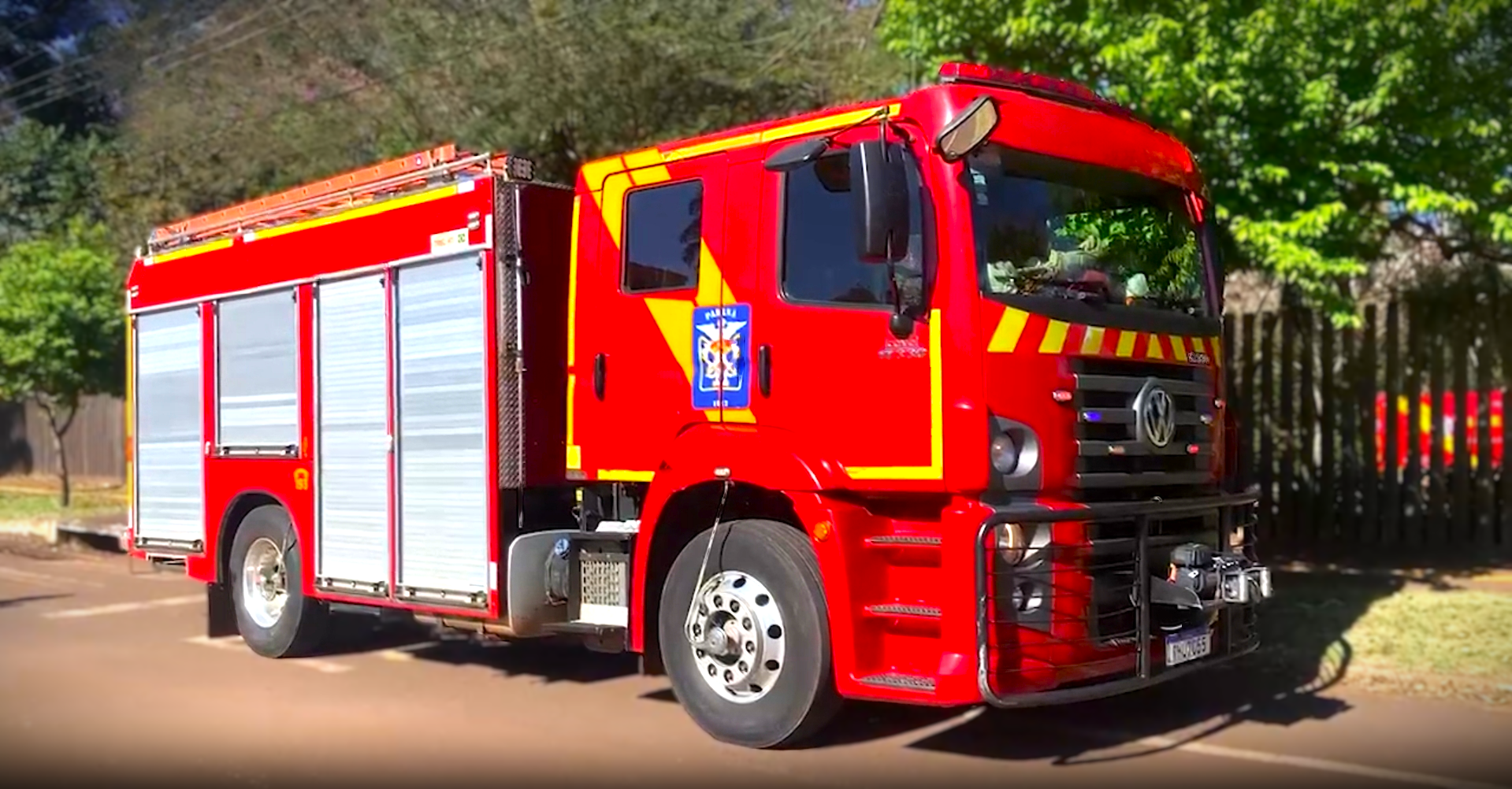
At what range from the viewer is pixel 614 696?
328 inches

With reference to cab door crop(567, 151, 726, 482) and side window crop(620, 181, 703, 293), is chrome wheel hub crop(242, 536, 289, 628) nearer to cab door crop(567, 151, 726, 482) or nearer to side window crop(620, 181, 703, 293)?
cab door crop(567, 151, 726, 482)

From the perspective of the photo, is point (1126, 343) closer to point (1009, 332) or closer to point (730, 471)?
point (1009, 332)

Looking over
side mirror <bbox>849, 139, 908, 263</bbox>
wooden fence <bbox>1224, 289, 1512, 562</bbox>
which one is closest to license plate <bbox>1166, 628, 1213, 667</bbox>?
side mirror <bbox>849, 139, 908, 263</bbox>

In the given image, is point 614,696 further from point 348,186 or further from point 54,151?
point 54,151

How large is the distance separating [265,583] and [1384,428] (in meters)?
9.86

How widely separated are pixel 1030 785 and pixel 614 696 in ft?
9.07

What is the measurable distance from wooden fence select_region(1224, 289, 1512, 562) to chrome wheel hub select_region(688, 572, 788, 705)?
7.90 metres

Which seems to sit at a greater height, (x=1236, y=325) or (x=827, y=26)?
(x=827, y=26)

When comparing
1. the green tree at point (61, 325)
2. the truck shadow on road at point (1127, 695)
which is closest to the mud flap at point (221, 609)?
the truck shadow on road at point (1127, 695)

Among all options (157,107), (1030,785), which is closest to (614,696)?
(1030,785)

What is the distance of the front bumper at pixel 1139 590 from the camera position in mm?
5160

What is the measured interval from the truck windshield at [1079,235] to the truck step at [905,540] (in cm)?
93

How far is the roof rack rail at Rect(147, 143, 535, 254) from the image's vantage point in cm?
655

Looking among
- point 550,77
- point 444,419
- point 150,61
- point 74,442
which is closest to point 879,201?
point 444,419
